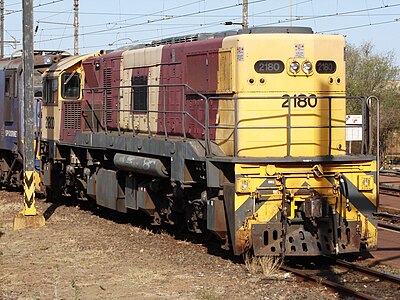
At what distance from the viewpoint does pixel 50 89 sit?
1784cm

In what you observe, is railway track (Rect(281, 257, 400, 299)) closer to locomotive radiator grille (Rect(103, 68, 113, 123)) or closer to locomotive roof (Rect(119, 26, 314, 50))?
locomotive roof (Rect(119, 26, 314, 50))

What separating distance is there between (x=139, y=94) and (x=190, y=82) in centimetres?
224

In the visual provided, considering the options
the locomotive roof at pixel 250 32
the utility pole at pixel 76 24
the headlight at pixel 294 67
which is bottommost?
the headlight at pixel 294 67

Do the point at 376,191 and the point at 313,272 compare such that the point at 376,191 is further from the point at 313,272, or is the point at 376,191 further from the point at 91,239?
the point at 91,239

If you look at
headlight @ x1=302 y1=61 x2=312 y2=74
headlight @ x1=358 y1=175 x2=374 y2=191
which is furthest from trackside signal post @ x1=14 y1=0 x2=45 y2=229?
headlight @ x1=358 y1=175 x2=374 y2=191

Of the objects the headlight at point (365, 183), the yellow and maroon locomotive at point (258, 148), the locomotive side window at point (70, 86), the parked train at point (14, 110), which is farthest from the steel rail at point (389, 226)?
the parked train at point (14, 110)

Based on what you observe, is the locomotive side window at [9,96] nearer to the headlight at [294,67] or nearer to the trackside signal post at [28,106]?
the trackside signal post at [28,106]

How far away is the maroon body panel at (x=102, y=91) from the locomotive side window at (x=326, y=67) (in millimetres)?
5138

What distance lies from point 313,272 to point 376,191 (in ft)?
5.60

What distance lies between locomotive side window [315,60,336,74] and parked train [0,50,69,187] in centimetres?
956

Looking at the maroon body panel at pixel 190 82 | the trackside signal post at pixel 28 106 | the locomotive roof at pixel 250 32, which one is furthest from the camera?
the trackside signal post at pixel 28 106

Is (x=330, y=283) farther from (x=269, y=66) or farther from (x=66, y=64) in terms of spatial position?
(x=66, y=64)

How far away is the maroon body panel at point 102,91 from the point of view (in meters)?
15.7

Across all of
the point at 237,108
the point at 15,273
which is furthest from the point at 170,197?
the point at 15,273
